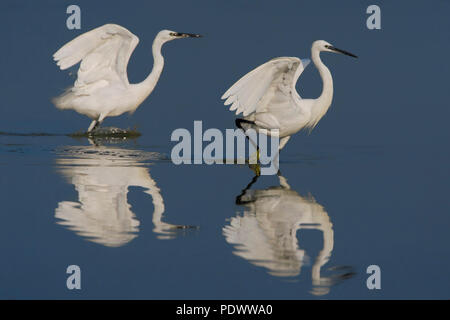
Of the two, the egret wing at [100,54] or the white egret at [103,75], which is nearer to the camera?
the egret wing at [100,54]

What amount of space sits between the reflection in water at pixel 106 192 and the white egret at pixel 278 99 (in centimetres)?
179

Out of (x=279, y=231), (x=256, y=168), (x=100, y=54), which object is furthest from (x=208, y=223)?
(x=100, y=54)

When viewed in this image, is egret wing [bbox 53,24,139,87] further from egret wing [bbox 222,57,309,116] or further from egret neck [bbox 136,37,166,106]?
egret wing [bbox 222,57,309,116]

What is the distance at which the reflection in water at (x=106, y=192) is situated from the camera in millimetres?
9133

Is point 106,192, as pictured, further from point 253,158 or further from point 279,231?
point 253,158

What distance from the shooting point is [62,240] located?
8742mm

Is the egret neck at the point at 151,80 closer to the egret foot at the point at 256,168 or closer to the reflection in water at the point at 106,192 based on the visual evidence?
the reflection in water at the point at 106,192

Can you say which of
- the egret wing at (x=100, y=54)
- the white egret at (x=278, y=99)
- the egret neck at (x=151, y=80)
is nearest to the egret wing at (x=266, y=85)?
the white egret at (x=278, y=99)

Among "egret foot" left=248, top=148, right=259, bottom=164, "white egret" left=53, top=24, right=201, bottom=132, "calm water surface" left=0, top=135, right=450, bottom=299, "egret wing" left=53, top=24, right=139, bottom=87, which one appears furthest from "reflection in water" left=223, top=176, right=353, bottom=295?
"white egret" left=53, top=24, right=201, bottom=132

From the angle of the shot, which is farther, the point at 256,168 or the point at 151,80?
the point at 151,80

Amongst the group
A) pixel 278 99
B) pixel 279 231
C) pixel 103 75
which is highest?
pixel 103 75

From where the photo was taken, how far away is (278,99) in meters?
14.1

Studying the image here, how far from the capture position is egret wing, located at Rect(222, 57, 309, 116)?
13.0 metres

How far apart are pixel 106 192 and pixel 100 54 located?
271 inches
